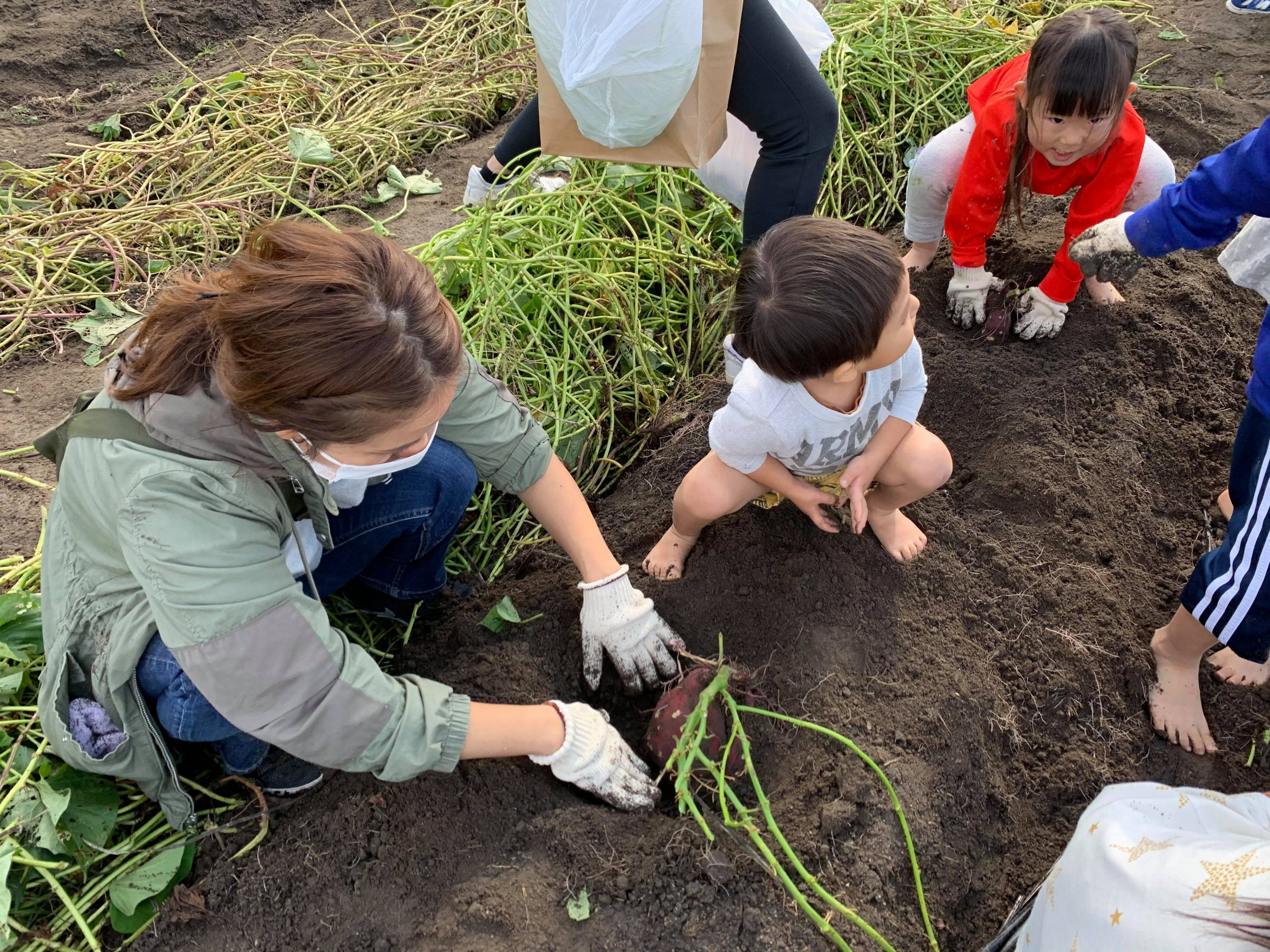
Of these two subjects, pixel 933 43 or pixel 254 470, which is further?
pixel 933 43

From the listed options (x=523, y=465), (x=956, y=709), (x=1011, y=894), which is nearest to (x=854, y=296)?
(x=523, y=465)

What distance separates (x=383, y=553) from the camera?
5.66ft

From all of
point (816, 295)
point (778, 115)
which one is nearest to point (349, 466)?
point (816, 295)

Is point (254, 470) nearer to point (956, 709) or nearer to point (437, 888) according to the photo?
point (437, 888)

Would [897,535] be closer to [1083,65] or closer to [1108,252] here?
[1108,252]

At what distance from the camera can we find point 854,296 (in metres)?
1.35

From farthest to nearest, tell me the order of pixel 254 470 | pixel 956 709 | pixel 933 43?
pixel 933 43, pixel 956 709, pixel 254 470

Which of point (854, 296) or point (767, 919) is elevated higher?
point (854, 296)

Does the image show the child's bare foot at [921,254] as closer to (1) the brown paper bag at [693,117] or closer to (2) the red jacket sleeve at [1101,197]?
(2) the red jacket sleeve at [1101,197]

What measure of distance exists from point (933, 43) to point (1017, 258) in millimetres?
1130

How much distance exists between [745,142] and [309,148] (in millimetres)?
1684

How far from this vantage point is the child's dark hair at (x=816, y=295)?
1352 mm

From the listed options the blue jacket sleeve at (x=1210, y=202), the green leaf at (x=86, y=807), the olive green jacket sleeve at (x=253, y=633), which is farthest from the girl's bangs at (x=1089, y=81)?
the green leaf at (x=86, y=807)

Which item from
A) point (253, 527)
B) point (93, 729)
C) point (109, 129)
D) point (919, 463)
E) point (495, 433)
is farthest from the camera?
point (109, 129)
